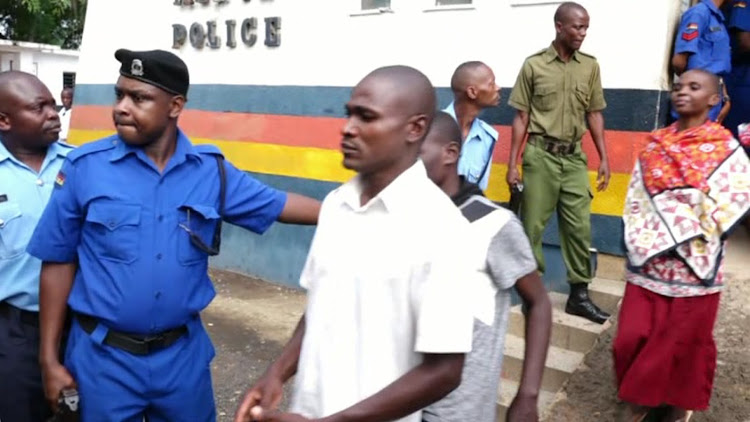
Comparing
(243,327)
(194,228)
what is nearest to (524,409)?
(194,228)

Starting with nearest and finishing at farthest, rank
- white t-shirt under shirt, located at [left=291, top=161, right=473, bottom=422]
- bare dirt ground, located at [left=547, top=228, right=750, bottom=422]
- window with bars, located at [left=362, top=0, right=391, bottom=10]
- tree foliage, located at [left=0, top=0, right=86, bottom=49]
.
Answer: white t-shirt under shirt, located at [left=291, top=161, right=473, bottom=422] → bare dirt ground, located at [left=547, top=228, right=750, bottom=422] → window with bars, located at [left=362, top=0, right=391, bottom=10] → tree foliage, located at [left=0, top=0, right=86, bottom=49]

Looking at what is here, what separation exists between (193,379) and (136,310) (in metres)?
0.33

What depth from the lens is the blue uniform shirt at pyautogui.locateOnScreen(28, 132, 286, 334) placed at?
2225 millimetres

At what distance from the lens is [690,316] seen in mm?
3227

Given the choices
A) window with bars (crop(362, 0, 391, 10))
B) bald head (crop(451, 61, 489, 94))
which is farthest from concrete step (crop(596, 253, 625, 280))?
window with bars (crop(362, 0, 391, 10))

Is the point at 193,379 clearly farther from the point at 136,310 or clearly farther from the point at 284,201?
the point at 284,201

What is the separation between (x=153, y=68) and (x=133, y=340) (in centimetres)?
85

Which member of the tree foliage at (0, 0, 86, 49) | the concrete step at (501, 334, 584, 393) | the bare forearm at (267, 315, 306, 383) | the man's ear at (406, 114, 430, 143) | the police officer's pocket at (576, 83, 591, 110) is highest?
the tree foliage at (0, 0, 86, 49)

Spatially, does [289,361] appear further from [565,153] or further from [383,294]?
[565,153]

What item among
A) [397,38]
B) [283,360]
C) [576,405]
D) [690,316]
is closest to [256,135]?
[397,38]

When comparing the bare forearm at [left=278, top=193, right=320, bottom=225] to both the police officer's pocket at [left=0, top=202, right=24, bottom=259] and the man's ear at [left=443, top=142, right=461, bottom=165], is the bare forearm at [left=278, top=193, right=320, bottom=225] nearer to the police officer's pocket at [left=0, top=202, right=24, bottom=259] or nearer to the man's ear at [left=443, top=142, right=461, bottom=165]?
the man's ear at [left=443, top=142, right=461, bottom=165]

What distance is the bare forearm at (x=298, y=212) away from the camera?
2609mm

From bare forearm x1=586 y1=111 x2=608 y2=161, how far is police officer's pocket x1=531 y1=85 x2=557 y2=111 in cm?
27

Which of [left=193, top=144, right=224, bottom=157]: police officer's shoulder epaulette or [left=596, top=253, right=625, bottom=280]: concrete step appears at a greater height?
[left=193, top=144, right=224, bottom=157]: police officer's shoulder epaulette
